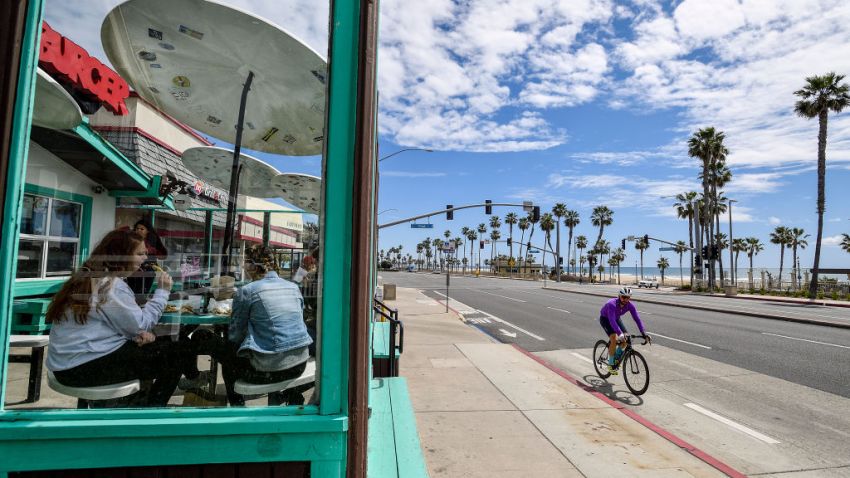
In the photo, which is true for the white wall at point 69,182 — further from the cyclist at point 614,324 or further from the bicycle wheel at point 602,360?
the bicycle wheel at point 602,360

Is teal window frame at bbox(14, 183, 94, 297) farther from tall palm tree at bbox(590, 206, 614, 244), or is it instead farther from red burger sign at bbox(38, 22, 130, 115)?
tall palm tree at bbox(590, 206, 614, 244)

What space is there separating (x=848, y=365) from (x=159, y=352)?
1261 centimetres

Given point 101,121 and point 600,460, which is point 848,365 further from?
point 101,121

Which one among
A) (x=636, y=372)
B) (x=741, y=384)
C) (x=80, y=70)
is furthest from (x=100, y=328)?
(x=741, y=384)

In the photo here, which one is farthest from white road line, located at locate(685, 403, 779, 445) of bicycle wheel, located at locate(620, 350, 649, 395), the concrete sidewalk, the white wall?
the white wall

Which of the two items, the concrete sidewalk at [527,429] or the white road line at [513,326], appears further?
the white road line at [513,326]

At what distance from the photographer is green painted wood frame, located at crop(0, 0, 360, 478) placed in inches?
61.8

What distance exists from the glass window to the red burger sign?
51 cm

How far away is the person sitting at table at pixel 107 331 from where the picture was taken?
2096 millimetres

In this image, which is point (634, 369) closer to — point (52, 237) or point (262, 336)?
point (262, 336)

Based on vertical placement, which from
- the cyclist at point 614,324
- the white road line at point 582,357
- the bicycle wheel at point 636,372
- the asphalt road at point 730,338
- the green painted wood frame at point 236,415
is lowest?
the white road line at point 582,357

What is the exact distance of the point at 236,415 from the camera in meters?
1.68

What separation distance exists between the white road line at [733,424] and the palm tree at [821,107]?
33696 millimetres

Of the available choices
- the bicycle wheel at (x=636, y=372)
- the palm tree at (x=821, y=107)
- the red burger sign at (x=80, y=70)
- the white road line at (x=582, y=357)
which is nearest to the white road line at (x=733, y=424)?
the bicycle wheel at (x=636, y=372)
